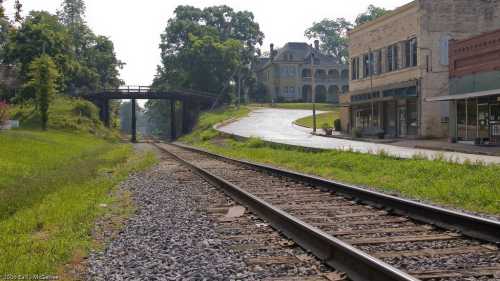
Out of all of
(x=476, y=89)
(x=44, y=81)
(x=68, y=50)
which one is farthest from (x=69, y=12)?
(x=476, y=89)

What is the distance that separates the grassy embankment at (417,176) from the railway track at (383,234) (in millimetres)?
1854

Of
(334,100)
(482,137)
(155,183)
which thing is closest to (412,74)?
(482,137)

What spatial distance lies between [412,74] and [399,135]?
4.84 meters

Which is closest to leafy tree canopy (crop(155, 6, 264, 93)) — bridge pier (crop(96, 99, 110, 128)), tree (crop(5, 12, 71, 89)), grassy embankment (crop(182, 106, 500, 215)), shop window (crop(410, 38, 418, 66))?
bridge pier (crop(96, 99, 110, 128))

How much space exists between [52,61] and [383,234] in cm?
6122

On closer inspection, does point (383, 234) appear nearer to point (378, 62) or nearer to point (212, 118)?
point (378, 62)

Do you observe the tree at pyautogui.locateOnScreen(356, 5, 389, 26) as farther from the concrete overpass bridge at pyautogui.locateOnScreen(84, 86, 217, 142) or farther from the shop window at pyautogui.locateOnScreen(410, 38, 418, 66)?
the shop window at pyautogui.locateOnScreen(410, 38, 418, 66)

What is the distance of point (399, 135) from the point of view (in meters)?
44.1

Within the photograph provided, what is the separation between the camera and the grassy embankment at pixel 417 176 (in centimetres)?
1091

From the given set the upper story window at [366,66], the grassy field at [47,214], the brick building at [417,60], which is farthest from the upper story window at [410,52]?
the grassy field at [47,214]

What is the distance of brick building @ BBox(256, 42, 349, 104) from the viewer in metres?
110

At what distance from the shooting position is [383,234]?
7.20 meters

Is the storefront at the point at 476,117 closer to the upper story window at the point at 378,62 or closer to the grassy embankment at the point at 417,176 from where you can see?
the grassy embankment at the point at 417,176

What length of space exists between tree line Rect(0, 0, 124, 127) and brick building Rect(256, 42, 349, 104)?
29.6m
